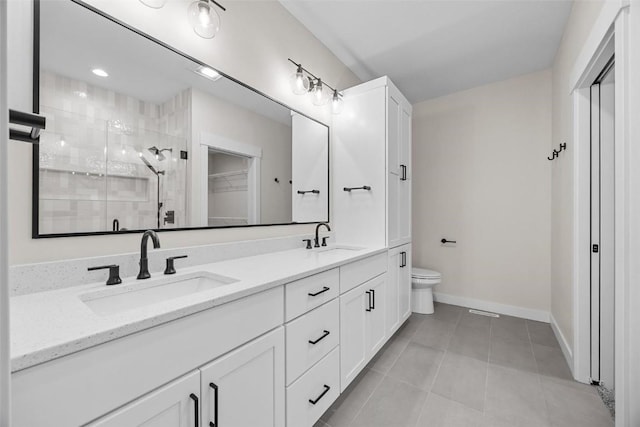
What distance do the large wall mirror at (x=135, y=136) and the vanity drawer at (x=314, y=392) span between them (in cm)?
92

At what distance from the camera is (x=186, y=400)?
0.78m

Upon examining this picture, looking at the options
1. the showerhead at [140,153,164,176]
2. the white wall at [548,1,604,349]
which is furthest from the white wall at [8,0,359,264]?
the white wall at [548,1,604,349]

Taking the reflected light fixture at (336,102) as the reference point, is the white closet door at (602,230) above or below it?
below

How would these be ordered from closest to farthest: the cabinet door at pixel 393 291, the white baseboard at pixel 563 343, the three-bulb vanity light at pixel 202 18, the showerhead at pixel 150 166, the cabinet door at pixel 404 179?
1. the showerhead at pixel 150 166
2. the three-bulb vanity light at pixel 202 18
3. the white baseboard at pixel 563 343
4. the cabinet door at pixel 393 291
5. the cabinet door at pixel 404 179

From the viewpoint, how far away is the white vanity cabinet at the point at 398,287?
7.25ft

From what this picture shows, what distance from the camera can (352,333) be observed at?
1647 millimetres

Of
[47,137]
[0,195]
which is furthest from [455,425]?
[47,137]

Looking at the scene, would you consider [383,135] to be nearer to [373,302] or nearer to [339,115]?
[339,115]

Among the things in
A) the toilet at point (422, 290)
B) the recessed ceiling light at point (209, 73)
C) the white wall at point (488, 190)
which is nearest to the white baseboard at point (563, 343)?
the white wall at point (488, 190)

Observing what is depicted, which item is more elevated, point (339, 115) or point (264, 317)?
point (339, 115)

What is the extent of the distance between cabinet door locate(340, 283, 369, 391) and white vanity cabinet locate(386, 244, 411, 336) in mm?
466

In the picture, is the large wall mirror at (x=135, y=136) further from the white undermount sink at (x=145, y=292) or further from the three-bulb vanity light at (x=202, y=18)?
the white undermount sink at (x=145, y=292)

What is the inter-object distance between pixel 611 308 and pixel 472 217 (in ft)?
5.34

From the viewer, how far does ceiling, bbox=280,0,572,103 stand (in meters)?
1.99
